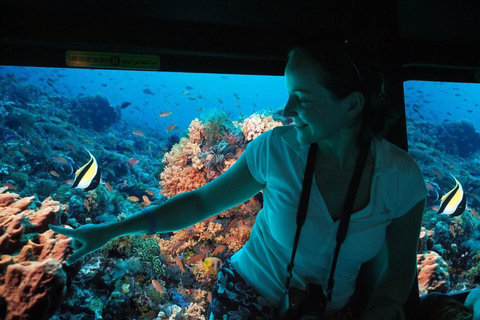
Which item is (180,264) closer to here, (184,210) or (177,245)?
(177,245)

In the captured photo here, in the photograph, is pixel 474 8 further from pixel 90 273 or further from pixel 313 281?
pixel 90 273

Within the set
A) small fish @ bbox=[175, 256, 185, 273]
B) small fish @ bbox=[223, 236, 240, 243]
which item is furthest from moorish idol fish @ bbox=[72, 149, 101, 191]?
small fish @ bbox=[223, 236, 240, 243]

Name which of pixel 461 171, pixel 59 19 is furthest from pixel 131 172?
pixel 461 171

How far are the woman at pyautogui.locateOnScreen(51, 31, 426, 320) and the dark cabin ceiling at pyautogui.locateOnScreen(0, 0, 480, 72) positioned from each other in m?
0.87

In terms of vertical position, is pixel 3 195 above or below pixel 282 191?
below

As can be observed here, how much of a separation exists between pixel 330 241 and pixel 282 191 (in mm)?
346

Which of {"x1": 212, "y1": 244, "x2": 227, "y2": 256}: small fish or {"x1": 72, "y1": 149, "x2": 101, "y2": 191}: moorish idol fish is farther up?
{"x1": 72, "y1": 149, "x2": 101, "y2": 191}: moorish idol fish

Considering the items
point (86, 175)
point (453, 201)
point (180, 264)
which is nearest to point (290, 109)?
point (180, 264)

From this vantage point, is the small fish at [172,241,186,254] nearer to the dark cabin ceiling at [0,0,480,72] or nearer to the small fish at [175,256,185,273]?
the small fish at [175,256,185,273]

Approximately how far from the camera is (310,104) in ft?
4.54

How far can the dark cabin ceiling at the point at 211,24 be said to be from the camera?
1866mm

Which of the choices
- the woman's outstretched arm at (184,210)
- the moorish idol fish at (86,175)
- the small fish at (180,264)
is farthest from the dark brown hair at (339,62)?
the moorish idol fish at (86,175)

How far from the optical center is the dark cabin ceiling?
1866 mm

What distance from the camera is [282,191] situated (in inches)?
61.5
